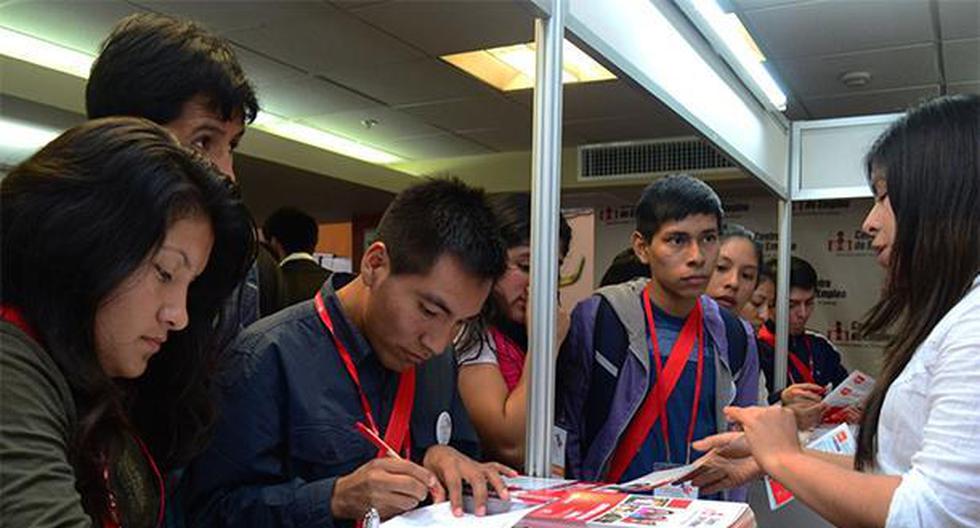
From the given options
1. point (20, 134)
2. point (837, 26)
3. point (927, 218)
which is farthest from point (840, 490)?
point (20, 134)

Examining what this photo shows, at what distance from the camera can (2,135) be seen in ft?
14.3

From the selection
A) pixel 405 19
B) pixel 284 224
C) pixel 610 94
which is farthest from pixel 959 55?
pixel 284 224

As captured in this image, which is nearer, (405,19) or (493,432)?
(493,432)

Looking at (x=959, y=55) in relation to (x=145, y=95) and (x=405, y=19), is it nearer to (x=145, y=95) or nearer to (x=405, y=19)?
(x=405, y=19)

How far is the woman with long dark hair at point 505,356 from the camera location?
5.02 ft

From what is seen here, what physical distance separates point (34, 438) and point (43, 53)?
4405mm

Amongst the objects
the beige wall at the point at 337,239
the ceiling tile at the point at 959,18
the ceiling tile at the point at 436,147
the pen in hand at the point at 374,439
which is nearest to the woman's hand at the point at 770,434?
the pen in hand at the point at 374,439

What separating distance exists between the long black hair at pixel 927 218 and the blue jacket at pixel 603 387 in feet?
2.19

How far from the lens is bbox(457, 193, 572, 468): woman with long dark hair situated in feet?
5.02

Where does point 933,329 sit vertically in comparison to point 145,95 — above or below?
below

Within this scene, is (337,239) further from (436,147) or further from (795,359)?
(795,359)

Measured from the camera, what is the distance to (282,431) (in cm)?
→ 106

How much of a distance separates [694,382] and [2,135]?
4201mm

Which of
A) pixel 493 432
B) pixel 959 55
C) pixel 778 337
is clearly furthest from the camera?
pixel 959 55
